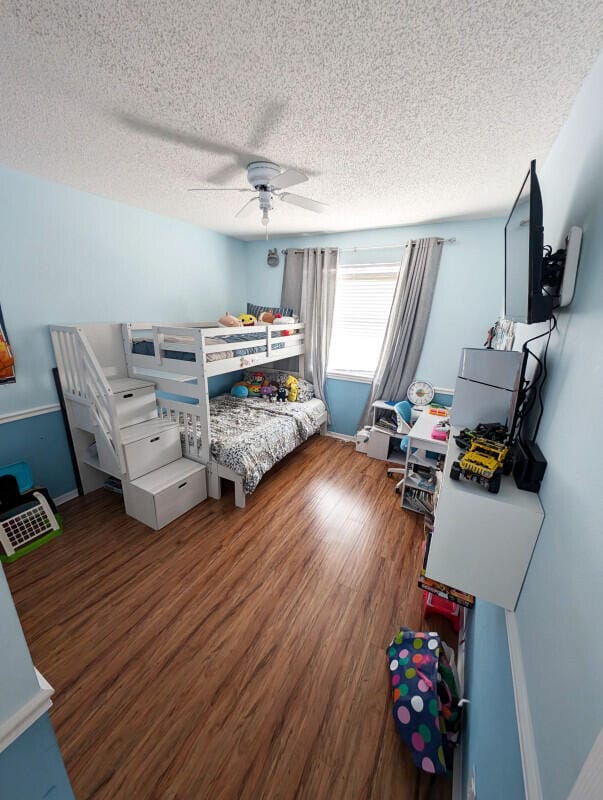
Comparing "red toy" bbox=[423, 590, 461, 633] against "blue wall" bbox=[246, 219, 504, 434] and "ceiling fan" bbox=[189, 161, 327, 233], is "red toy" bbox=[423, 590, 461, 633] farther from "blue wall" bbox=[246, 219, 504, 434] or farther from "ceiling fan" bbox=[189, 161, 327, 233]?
"ceiling fan" bbox=[189, 161, 327, 233]

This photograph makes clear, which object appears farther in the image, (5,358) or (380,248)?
(380,248)

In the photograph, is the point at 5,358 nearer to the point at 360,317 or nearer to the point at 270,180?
the point at 270,180

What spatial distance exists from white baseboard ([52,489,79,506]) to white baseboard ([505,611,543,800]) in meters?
3.07

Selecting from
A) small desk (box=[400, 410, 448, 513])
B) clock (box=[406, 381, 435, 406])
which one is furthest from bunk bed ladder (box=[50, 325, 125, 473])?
clock (box=[406, 381, 435, 406])

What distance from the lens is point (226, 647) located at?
4.87 feet

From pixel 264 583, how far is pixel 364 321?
2818mm

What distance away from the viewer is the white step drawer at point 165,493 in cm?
220

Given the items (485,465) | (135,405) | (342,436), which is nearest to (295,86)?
(485,465)

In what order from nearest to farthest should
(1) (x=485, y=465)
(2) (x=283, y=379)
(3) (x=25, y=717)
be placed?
(3) (x=25, y=717)
(1) (x=485, y=465)
(2) (x=283, y=379)

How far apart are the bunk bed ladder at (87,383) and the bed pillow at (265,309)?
201 cm

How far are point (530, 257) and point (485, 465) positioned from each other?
640mm

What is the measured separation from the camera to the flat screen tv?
2.83ft

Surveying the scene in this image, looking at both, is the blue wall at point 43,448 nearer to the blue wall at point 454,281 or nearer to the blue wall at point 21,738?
the blue wall at point 21,738

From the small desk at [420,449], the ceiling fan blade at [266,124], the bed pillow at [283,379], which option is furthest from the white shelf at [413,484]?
the ceiling fan blade at [266,124]
